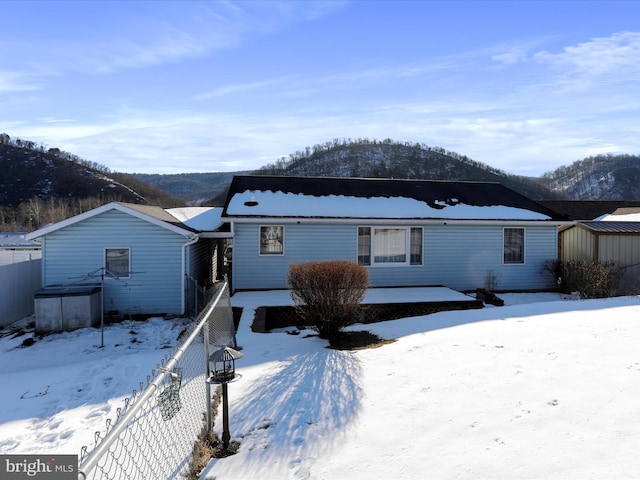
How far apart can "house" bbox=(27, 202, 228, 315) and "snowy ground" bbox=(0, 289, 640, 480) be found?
3498 millimetres

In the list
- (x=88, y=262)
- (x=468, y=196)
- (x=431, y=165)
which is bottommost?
(x=88, y=262)

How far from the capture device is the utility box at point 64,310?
10453 mm

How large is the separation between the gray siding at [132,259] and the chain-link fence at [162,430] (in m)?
6.66

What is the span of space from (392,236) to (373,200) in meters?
1.87

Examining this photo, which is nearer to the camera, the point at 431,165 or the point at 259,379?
the point at 259,379

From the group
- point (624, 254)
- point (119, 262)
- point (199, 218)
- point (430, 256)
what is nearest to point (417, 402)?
point (119, 262)

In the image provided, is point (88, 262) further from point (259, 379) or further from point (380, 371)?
point (380, 371)

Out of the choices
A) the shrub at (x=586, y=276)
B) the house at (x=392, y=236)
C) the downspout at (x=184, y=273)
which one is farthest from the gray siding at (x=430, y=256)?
the downspout at (x=184, y=273)

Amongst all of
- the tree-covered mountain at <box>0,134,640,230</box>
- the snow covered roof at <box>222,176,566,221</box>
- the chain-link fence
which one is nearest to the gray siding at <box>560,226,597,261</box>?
the snow covered roof at <box>222,176,566,221</box>

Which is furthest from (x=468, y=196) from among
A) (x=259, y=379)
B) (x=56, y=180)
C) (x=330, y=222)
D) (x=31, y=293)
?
(x=56, y=180)

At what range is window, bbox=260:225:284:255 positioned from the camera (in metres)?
13.6

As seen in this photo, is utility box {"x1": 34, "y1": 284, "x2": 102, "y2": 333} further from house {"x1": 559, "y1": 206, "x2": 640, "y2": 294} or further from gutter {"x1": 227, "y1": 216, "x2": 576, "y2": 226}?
house {"x1": 559, "y1": 206, "x2": 640, "y2": 294}

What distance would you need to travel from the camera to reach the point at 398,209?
48.1 feet

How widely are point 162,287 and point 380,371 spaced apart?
824cm
